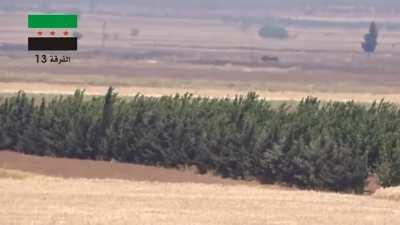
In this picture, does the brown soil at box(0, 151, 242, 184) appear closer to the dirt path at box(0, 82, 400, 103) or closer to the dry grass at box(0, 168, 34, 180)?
the dry grass at box(0, 168, 34, 180)

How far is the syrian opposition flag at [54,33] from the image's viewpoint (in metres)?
25.5

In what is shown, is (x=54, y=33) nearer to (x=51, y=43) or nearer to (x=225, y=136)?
(x=51, y=43)

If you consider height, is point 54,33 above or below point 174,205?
above

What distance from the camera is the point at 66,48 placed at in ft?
85.1

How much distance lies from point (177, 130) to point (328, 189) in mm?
4713

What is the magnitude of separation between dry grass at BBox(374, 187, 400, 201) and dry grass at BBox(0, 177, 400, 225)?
0.35 m

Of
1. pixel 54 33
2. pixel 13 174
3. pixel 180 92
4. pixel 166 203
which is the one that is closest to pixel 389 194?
pixel 166 203

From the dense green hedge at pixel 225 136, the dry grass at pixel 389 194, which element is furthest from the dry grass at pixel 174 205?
the dense green hedge at pixel 225 136

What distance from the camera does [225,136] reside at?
110 feet

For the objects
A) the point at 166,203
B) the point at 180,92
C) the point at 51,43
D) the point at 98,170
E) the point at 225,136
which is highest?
the point at 51,43

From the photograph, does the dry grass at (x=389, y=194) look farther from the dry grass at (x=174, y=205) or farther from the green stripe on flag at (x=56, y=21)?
the green stripe on flag at (x=56, y=21)

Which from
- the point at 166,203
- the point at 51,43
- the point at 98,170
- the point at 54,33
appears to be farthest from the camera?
the point at 98,170

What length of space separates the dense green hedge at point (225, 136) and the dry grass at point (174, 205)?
3.36 metres

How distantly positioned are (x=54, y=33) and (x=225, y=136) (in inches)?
332
